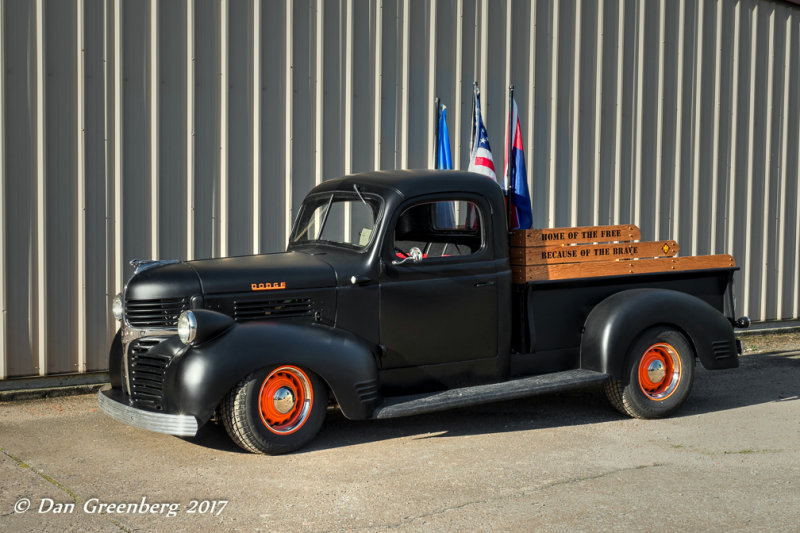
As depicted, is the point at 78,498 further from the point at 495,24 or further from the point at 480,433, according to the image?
the point at 495,24

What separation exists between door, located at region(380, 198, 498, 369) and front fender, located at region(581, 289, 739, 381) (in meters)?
0.80

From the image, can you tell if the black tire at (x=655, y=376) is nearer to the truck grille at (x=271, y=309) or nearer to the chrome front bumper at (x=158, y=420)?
the truck grille at (x=271, y=309)

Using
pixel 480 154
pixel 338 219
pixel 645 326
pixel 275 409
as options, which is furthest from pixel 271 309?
pixel 480 154

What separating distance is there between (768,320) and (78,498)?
32.3 ft

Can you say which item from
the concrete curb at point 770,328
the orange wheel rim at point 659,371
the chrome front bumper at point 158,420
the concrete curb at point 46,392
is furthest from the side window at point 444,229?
the concrete curb at point 770,328

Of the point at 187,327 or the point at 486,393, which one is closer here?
the point at 187,327

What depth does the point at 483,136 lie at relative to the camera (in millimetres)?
8453

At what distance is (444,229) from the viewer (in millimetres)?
6891

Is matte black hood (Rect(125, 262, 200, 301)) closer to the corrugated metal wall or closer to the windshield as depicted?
the windshield

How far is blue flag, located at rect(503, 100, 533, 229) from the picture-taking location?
7.74 m

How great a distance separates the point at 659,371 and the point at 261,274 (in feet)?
10.4

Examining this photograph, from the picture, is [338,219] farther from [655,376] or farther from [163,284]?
[655,376]

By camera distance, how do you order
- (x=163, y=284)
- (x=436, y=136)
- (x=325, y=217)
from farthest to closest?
(x=436, y=136) < (x=325, y=217) < (x=163, y=284)

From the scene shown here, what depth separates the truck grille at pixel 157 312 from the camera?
19.8 feet
